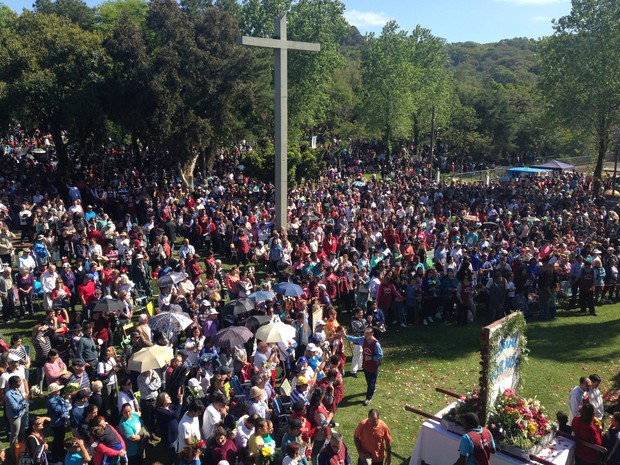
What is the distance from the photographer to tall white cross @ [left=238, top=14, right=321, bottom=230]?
18.3m

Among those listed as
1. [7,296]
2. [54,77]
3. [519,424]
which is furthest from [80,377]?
[54,77]

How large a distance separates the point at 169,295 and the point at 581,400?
806 cm

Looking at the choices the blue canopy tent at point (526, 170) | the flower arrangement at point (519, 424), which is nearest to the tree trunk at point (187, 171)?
the blue canopy tent at point (526, 170)

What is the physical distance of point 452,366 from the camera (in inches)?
483

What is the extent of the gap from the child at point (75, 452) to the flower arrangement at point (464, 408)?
4.99 m

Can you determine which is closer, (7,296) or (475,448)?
(475,448)

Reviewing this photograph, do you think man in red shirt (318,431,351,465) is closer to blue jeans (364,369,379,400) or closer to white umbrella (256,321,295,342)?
white umbrella (256,321,295,342)

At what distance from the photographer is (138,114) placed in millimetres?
25141

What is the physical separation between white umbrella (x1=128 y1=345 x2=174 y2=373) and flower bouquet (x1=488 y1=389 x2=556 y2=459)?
496cm

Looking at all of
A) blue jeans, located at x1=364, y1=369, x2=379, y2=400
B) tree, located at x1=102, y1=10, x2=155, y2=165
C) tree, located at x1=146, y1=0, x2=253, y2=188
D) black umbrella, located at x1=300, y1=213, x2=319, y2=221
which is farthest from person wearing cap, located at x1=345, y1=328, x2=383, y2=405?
tree, located at x1=102, y1=10, x2=155, y2=165

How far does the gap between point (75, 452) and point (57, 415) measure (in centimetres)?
142

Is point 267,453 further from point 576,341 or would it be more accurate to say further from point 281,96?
point 281,96

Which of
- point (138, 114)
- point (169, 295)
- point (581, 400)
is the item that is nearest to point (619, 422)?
point (581, 400)

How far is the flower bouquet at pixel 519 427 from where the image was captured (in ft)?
25.5
